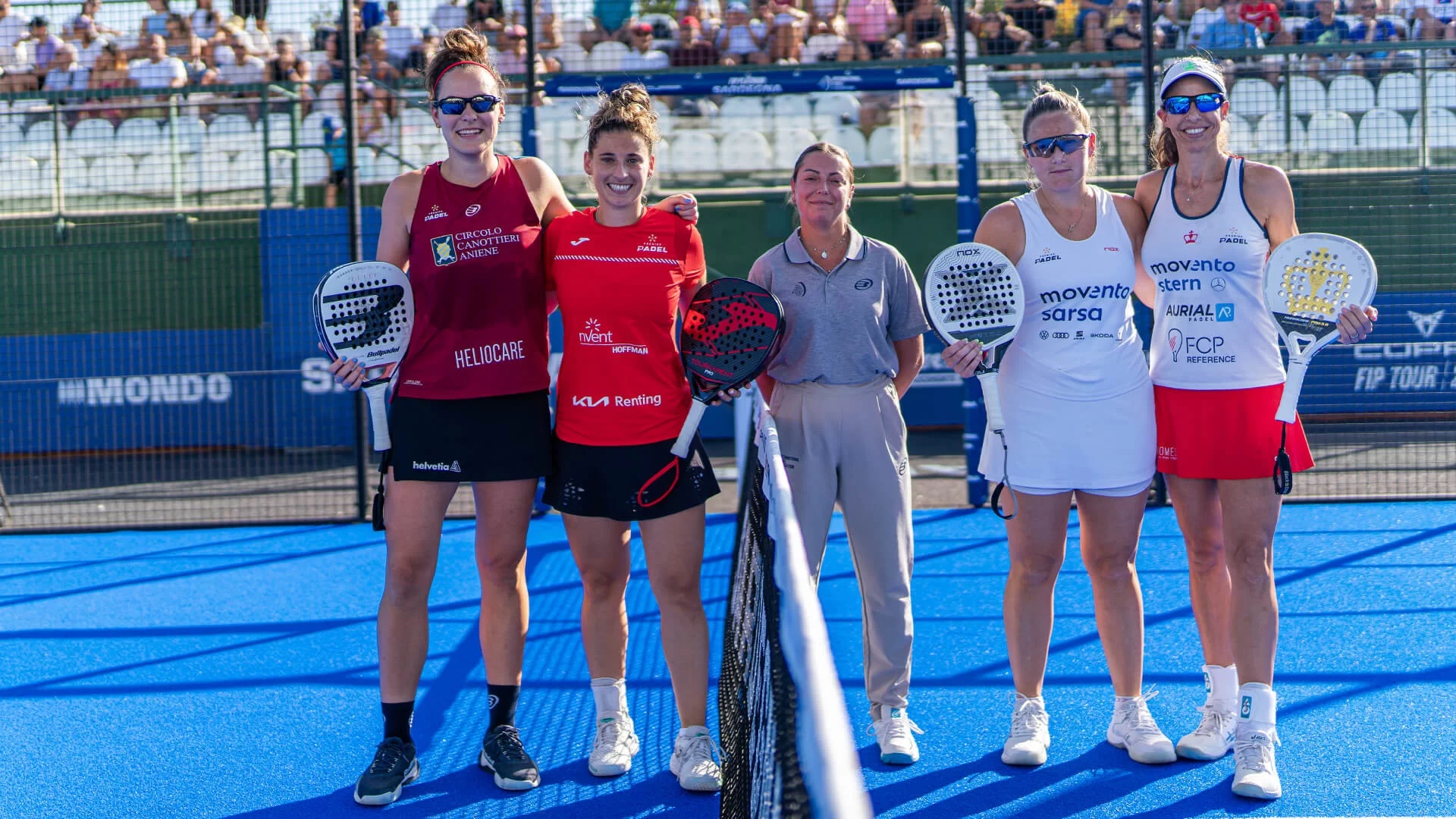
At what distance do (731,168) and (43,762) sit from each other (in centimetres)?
1005

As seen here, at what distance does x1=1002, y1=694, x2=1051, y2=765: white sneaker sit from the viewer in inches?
152

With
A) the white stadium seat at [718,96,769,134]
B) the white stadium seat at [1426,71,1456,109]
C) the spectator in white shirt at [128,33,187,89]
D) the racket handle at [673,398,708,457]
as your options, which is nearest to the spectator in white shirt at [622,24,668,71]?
the white stadium seat at [718,96,769,134]

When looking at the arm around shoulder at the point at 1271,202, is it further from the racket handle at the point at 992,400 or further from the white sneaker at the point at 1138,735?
the white sneaker at the point at 1138,735

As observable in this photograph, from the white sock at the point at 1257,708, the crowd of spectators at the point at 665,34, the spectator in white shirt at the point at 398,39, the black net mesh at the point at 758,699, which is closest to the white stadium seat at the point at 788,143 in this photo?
the crowd of spectators at the point at 665,34

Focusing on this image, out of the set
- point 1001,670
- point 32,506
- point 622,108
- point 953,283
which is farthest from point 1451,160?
point 32,506

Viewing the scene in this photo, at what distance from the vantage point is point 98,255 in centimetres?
1247

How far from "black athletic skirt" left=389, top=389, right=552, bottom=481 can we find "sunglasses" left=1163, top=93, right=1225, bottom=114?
7.10 feet

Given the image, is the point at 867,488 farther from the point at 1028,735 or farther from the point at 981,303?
the point at 1028,735

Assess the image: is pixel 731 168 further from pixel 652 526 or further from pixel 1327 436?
pixel 652 526

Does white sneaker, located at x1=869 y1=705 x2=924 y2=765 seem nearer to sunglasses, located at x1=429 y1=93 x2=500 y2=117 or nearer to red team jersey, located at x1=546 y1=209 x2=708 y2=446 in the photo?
red team jersey, located at x1=546 y1=209 x2=708 y2=446

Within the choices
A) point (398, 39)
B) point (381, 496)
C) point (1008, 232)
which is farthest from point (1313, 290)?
point (398, 39)

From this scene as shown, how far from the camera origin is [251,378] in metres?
12.2

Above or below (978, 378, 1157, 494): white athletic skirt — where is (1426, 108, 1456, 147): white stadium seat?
above

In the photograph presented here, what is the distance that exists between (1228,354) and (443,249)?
2358mm
